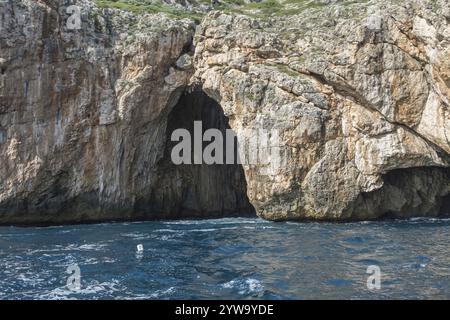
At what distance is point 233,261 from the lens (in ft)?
76.8

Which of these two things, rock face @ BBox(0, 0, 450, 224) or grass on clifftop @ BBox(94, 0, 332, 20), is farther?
grass on clifftop @ BBox(94, 0, 332, 20)

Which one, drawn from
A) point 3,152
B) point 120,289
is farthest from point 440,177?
point 3,152

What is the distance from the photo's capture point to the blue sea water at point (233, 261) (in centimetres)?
1820

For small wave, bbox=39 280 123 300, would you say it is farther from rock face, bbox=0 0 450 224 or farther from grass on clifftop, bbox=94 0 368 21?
grass on clifftop, bbox=94 0 368 21

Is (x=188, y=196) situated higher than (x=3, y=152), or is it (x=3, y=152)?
(x=3, y=152)

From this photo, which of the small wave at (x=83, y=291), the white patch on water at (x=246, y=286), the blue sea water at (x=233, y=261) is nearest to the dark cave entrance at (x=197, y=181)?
the blue sea water at (x=233, y=261)

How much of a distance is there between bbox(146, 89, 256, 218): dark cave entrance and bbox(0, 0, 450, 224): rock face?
155 centimetres

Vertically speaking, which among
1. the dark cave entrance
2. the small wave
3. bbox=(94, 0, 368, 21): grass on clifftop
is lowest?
the small wave

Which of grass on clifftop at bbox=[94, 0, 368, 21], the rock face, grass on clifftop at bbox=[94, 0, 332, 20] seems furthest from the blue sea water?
grass on clifftop at bbox=[94, 0, 332, 20]

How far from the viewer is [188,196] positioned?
47000 millimetres

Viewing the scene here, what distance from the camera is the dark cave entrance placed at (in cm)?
4591

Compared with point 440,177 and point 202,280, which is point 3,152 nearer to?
point 202,280

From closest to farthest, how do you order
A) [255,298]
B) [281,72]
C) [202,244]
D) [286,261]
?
[255,298] < [286,261] < [202,244] < [281,72]

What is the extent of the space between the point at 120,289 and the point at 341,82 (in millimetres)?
24536
